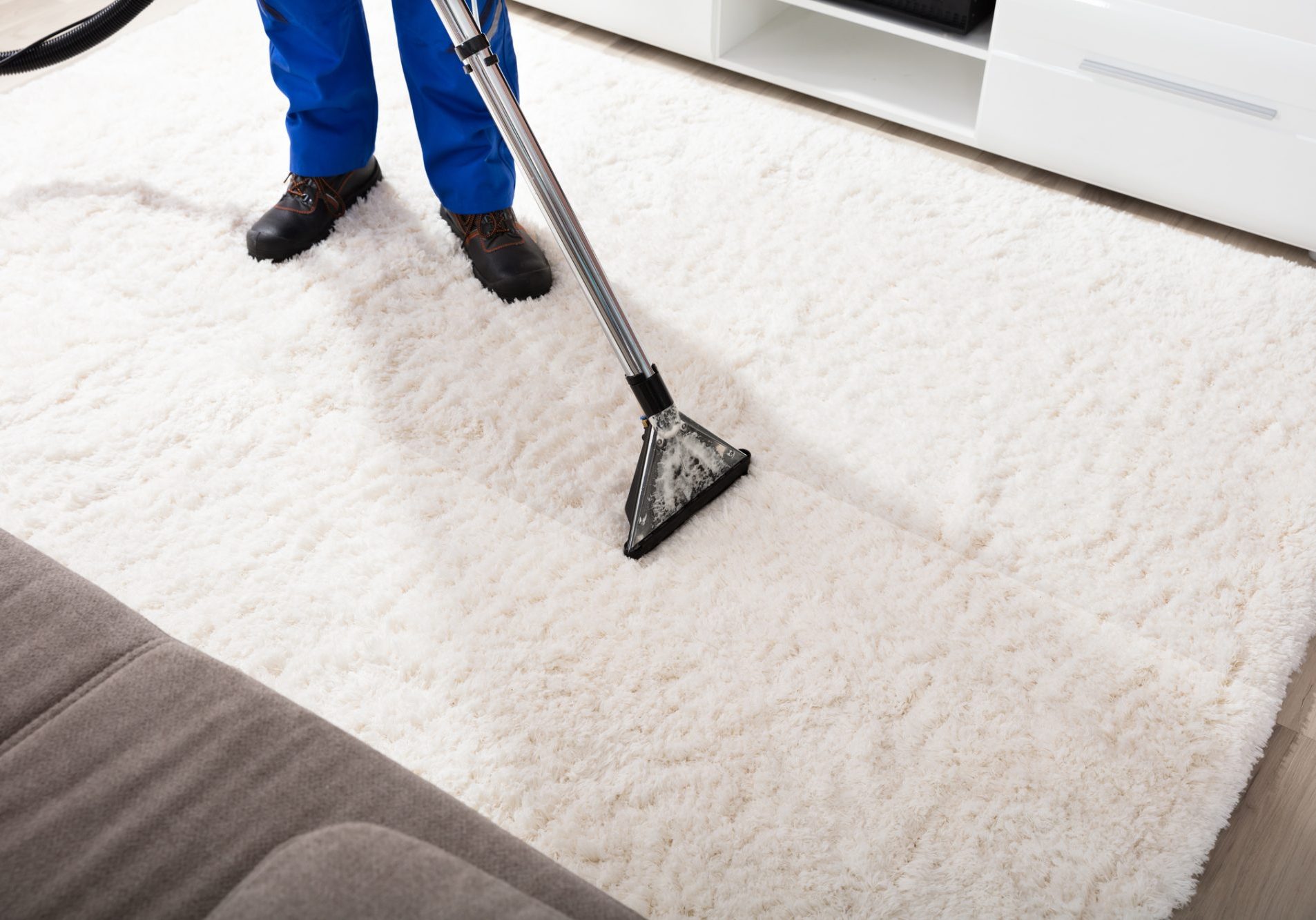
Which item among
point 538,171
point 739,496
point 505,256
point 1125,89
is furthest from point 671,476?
point 1125,89

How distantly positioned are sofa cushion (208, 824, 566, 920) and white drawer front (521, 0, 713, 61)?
75.6 inches

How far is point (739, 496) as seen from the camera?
4.56 ft

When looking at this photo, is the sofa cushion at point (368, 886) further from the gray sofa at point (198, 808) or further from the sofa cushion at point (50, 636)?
the sofa cushion at point (50, 636)

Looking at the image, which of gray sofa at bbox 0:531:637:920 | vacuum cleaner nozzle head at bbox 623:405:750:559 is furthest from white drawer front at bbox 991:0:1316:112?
gray sofa at bbox 0:531:637:920

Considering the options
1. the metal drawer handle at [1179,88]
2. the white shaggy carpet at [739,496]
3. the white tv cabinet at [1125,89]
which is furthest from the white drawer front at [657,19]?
the metal drawer handle at [1179,88]

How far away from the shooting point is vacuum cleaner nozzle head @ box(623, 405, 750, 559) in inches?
51.4

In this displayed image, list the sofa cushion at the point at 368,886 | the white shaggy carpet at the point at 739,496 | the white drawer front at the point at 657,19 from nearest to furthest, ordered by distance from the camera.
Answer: the sofa cushion at the point at 368,886 < the white shaggy carpet at the point at 739,496 < the white drawer front at the point at 657,19

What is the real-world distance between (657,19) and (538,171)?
1206mm

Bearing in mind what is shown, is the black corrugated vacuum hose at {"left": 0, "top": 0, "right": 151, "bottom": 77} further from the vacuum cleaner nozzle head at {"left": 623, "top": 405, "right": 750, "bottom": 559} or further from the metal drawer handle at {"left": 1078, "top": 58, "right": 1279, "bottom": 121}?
the metal drawer handle at {"left": 1078, "top": 58, "right": 1279, "bottom": 121}

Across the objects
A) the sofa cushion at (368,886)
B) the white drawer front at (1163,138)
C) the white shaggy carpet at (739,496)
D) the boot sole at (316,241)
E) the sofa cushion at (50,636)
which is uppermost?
the sofa cushion at (368,886)

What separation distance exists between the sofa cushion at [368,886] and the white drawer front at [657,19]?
1.92 metres

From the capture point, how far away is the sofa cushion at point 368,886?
0.58 meters

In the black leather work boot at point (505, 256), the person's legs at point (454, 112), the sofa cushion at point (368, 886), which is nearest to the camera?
the sofa cushion at point (368, 886)

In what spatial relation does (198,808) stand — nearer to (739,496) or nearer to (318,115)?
(739,496)
